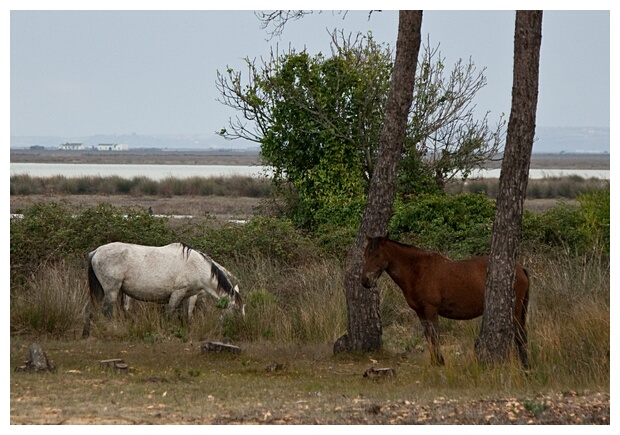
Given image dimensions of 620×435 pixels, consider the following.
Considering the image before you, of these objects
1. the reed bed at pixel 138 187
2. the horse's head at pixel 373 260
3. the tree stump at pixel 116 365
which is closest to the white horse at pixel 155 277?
the tree stump at pixel 116 365

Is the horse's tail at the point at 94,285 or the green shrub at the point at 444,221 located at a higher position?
the green shrub at the point at 444,221

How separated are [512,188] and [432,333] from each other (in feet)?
6.78

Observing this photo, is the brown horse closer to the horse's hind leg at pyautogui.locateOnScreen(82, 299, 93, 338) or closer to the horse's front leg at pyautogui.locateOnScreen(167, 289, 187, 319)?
the horse's front leg at pyautogui.locateOnScreen(167, 289, 187, 319)

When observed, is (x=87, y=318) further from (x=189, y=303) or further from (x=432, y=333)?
(x=432, y=333)

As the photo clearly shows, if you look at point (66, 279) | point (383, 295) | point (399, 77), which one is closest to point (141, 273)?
point (66, 279)

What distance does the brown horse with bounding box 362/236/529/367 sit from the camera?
11.8 m

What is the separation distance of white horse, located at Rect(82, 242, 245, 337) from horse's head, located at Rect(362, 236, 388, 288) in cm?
342

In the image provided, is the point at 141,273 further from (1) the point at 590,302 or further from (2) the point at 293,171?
(2) the point at 293,171

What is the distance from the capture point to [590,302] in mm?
12617

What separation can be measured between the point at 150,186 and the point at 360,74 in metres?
31.6

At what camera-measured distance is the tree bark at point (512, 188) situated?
11.0 metres

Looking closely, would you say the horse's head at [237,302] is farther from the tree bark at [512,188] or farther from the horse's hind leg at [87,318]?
the tree bark at [512,188]

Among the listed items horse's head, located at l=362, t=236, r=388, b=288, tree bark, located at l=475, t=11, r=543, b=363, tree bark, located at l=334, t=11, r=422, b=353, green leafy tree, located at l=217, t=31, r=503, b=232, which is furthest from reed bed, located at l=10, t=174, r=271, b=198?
tree bark, located at l=475, t=11, r=543, b=363

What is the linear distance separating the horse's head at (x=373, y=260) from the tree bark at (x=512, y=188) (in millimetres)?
1350
